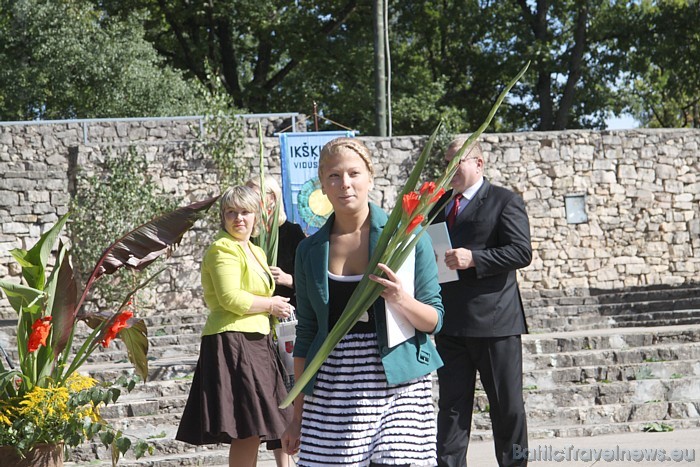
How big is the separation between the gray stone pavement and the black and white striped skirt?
9.57 feet

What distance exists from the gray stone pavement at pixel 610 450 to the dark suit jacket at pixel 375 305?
2906 mm

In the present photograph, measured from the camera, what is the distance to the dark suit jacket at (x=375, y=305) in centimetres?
302

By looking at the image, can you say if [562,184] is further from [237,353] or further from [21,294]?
[21,294]

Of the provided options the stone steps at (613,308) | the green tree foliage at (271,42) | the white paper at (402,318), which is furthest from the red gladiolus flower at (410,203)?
the green tree foliage at (271,42)

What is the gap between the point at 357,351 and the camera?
3.06m

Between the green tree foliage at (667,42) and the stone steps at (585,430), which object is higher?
the green tree foliage at (667,42)

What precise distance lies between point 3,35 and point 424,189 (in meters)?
19.3

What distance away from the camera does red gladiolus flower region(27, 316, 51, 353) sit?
4.30 meters

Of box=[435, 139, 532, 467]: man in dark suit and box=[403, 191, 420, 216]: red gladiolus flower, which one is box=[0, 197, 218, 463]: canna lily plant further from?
box=[403, 191, 420, 216]: red gladiolus flower

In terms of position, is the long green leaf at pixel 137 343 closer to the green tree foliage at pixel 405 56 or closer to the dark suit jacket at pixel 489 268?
the dark suit jacket at pixel 489 268

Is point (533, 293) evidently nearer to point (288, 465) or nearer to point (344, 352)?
point (288, 465)

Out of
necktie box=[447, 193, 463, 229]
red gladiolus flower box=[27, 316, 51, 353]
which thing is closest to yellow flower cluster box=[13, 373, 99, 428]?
red gladiolus flower box=[27, 316, 51, 353]

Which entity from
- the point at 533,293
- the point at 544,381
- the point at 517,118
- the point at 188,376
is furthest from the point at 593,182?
the point at 517,118

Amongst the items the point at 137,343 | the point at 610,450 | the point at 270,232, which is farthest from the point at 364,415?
the point at 610,450
